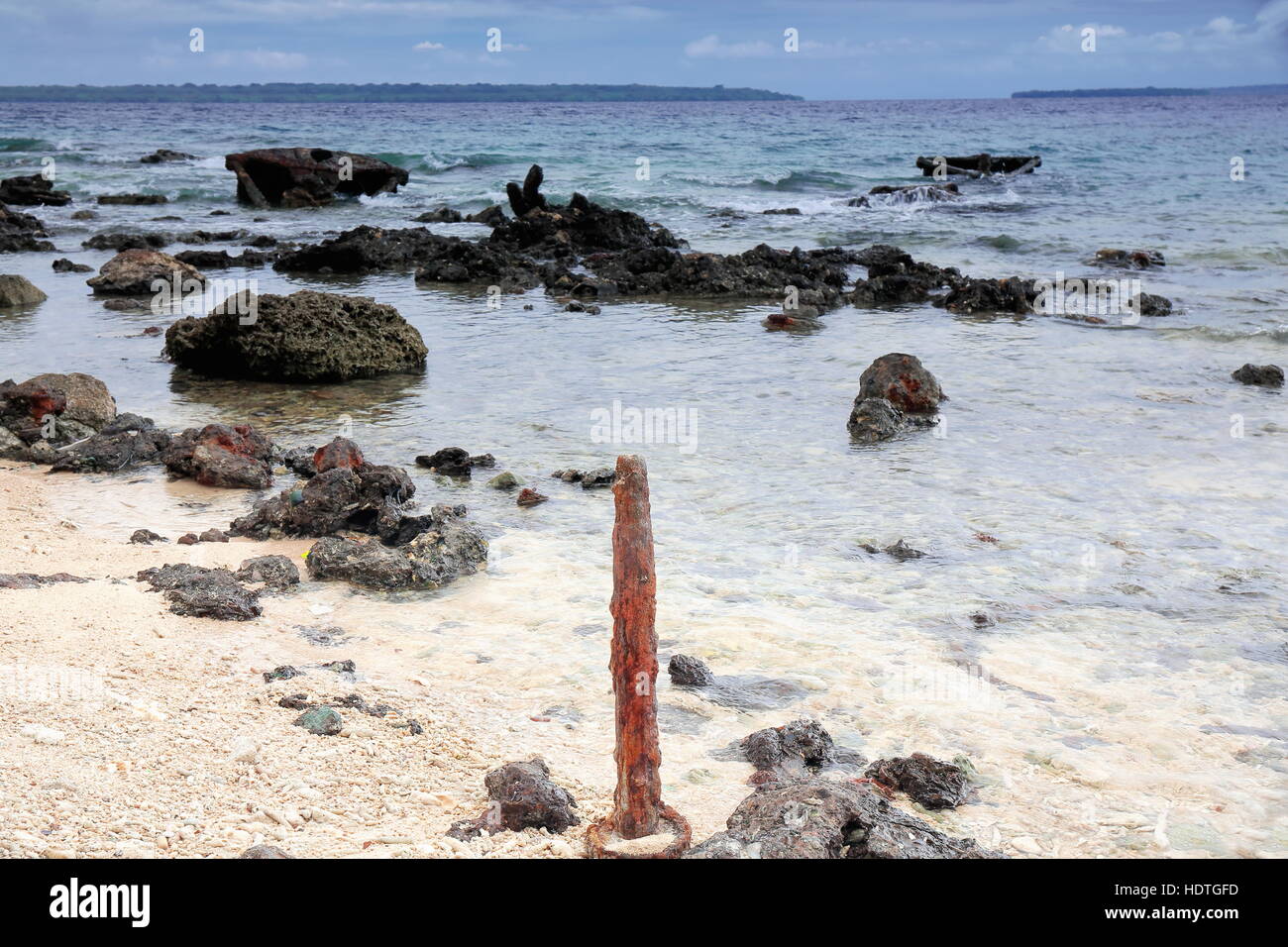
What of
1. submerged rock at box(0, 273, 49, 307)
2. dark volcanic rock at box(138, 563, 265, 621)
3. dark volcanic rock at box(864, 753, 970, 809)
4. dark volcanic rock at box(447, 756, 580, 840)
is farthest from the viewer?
submerged rock at box(0, 273, 49, 307)

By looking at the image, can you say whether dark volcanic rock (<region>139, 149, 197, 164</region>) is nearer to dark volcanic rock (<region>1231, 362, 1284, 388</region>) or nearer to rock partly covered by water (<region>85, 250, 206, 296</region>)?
rock partly covered by water (<region>85, 250, 206, 296</region>)

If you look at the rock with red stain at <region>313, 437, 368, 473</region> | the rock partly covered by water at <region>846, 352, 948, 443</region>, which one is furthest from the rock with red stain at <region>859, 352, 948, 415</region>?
the rock with red stain at <region>313, 437, 368, 473</region>

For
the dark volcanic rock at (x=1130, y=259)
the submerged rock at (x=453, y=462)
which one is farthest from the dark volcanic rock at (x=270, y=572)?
the dark volcanic rock at (x=1130, y=259)

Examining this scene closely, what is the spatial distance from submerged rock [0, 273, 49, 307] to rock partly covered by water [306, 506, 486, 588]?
12.9 meters

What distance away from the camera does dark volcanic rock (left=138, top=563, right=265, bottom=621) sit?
6.12 meters

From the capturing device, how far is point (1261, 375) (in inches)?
487

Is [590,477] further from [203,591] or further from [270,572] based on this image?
[203,591]

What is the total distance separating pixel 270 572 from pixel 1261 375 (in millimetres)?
10901

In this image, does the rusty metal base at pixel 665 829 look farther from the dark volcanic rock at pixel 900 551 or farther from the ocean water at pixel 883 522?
the dark volcanic rock at pixel 900 551

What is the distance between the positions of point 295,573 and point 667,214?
2734 centimetres

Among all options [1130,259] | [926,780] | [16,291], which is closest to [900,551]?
[926,780]

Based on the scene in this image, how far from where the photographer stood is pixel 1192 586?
273 inches
